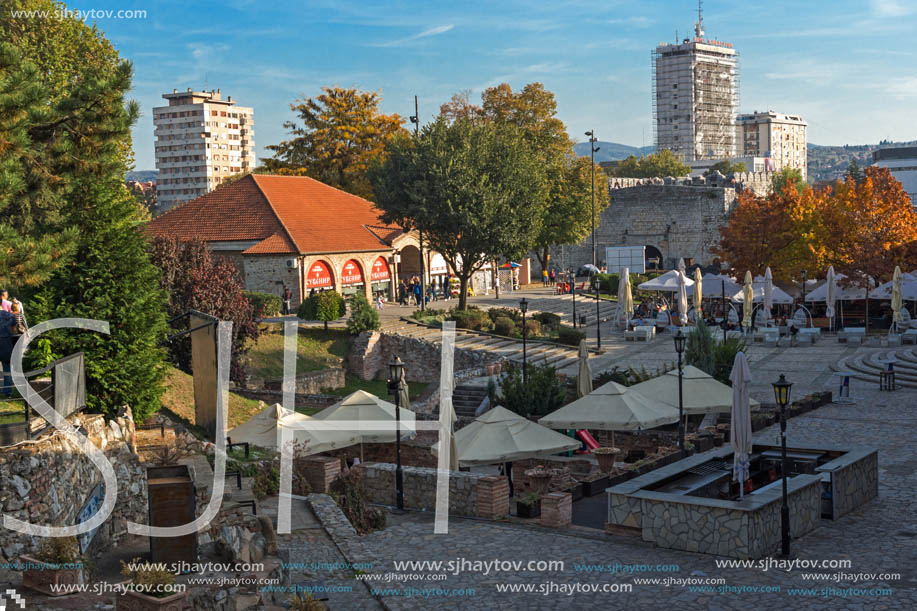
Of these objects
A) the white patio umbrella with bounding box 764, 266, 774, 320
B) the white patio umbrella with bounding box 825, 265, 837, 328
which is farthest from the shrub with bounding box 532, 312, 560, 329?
the white patio umbrella with bounding box 825, 265, 837, 328

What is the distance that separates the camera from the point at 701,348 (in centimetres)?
2547

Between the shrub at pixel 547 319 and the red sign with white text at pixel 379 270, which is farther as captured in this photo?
the red sign with white text at pixel 379 270

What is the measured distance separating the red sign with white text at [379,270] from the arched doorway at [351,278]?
0.90 m

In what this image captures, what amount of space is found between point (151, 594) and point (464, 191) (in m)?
29.1

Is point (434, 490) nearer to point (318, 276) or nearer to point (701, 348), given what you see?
point (701, 348)

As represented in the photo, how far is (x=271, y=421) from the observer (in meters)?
18.5

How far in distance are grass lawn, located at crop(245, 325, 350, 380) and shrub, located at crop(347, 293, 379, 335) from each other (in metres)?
0.52

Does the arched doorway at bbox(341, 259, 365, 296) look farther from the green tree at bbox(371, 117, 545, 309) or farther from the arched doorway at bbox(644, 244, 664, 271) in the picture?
the arched doorway at bbox(644, 244, 664, 271)

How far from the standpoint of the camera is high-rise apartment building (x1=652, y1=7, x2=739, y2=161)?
163250mm

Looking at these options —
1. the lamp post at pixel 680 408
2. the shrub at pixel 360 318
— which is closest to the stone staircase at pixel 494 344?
the shrub at pixel 360 318

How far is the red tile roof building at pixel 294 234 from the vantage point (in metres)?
37.4

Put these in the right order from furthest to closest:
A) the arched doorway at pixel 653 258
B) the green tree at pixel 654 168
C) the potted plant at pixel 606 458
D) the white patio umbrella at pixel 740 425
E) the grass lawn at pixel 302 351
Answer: the green tree at pixel 654 168 < the arched doorway at pixel 653 258 < the grass lawn at pixel 302 351 < the potted plant at pixel 606 458 < the white patio umbrella at pixel 740 425

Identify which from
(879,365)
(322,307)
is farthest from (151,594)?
(322,307)

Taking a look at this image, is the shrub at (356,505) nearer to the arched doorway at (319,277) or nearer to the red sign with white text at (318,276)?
the arched doorway at (319,277)
